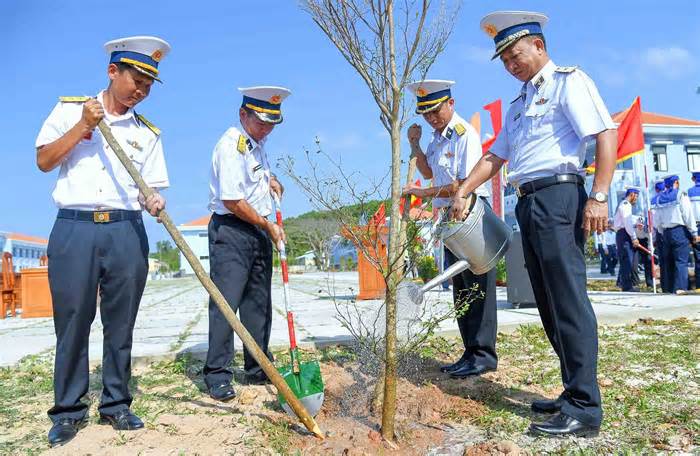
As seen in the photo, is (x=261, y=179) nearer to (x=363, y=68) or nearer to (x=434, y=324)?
(x=363, y=68)

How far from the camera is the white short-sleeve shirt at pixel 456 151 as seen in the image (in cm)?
398

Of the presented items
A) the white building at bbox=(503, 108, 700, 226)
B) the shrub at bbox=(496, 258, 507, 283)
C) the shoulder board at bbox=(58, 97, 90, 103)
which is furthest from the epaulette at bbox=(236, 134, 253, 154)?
the white building at bbox=(503, 108, 700, 226)

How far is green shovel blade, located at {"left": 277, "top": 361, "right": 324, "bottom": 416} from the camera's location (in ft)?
10.2

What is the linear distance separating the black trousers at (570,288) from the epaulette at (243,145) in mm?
1951

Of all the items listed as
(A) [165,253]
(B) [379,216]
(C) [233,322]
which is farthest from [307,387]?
(A) [165,253]

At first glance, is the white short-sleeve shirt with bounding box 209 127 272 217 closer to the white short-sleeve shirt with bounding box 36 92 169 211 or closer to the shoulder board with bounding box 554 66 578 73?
the white short-sleeve shirt with bounding box 36 92 169 211

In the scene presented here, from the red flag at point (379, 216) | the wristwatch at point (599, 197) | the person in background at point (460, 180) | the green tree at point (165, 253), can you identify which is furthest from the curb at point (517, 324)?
the green tree at point (165, 253)

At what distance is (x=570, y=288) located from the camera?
2.75 metres

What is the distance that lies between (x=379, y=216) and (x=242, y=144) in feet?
4.34

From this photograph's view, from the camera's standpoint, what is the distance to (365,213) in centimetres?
280

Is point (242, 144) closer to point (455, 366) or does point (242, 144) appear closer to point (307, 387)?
point (307, 387)

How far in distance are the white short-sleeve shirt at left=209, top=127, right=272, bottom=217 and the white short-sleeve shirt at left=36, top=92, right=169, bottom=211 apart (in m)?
0.63

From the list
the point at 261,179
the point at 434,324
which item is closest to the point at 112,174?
the point at 261,179

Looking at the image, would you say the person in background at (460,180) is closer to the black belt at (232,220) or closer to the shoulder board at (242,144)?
the shoulder board at (242,144)
